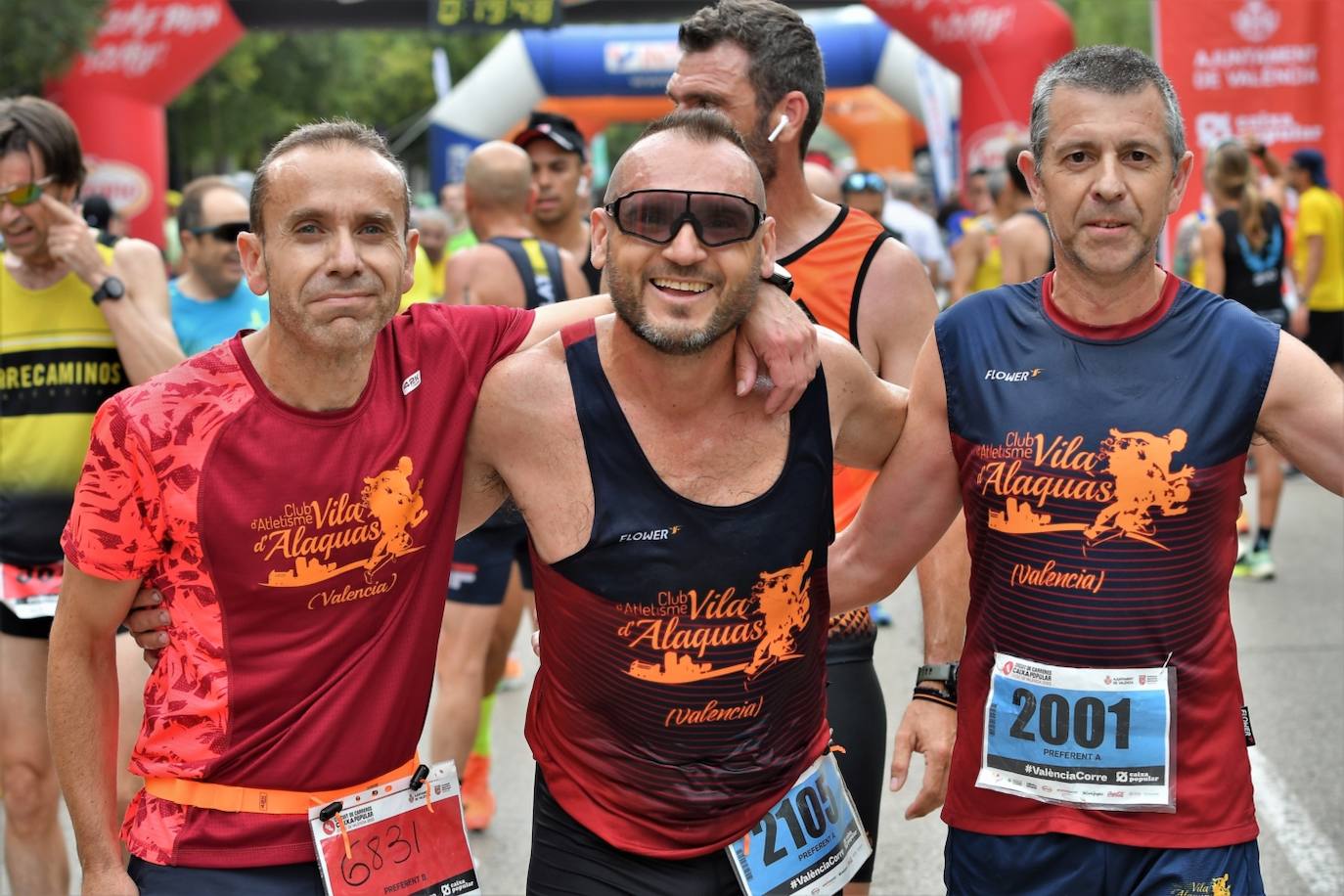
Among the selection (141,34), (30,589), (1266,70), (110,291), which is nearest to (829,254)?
(110,291)

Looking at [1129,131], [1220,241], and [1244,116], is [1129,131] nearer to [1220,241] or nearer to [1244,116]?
[1220,241]

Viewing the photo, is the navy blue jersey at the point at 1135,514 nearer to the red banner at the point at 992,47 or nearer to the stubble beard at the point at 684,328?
the stubble beard at the point at 684,328

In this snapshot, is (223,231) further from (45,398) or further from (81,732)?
(81,732)

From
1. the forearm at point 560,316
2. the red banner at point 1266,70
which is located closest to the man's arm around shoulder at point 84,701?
the forearm at point 560,316

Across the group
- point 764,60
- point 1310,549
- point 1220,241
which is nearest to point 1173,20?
point 1220,241

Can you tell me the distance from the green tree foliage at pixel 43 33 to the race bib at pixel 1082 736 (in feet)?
61.1

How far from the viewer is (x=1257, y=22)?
14531 millimetres

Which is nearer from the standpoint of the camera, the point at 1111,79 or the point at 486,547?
the point at 1111,79

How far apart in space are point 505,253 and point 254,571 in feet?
10.6

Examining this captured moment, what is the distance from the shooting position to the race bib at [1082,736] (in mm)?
2670

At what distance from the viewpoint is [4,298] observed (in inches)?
173

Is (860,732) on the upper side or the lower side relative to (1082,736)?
lower

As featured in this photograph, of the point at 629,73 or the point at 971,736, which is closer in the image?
the point at 971,736

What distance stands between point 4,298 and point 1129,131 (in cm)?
312
